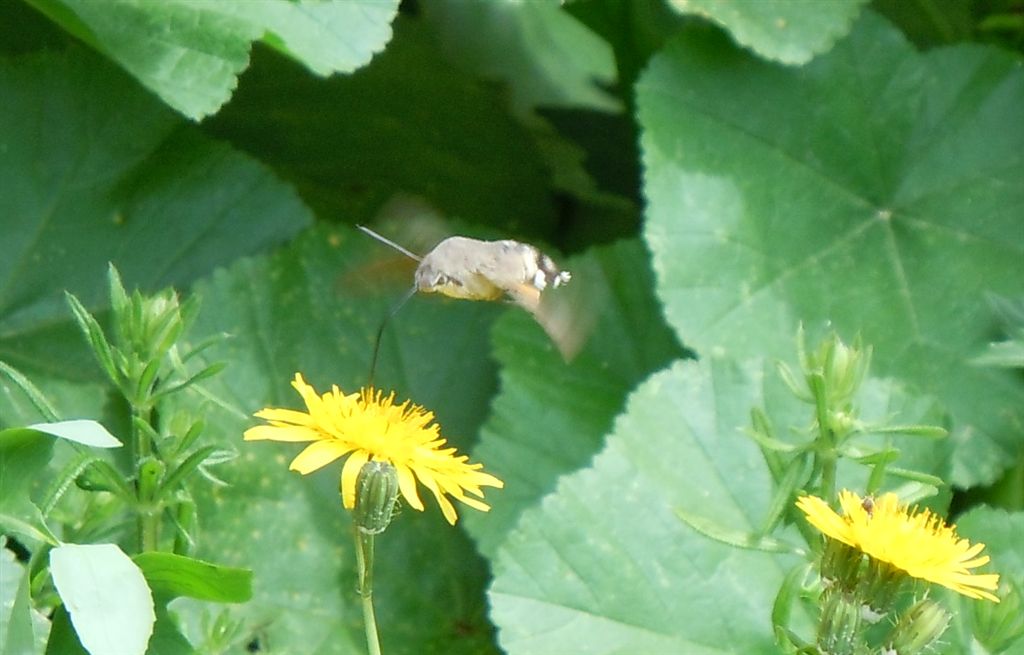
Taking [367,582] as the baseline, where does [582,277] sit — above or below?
below

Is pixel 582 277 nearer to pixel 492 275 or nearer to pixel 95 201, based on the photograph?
pixel 492 275

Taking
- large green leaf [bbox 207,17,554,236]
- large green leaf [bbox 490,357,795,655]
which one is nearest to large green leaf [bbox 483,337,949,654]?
A: large green leaf [bbox 490,357,795,655]

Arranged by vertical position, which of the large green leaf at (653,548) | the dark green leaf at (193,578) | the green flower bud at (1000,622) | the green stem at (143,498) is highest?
the green flower bud at (1000,622)

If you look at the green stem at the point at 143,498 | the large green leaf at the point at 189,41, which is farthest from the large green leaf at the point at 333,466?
the green stem at the point at 143,498

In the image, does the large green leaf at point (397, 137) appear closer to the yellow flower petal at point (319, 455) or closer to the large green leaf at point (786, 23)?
the large green leaf at point (786, 23)

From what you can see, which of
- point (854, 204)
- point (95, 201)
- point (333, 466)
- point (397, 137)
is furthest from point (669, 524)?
point (397, 137)

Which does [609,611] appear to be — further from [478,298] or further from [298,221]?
[298,221]

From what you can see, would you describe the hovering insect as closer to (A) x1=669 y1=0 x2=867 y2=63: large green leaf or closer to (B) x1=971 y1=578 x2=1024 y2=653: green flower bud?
(B) x1=971 y1=578 x2=1024 y2=653: green flower bud
